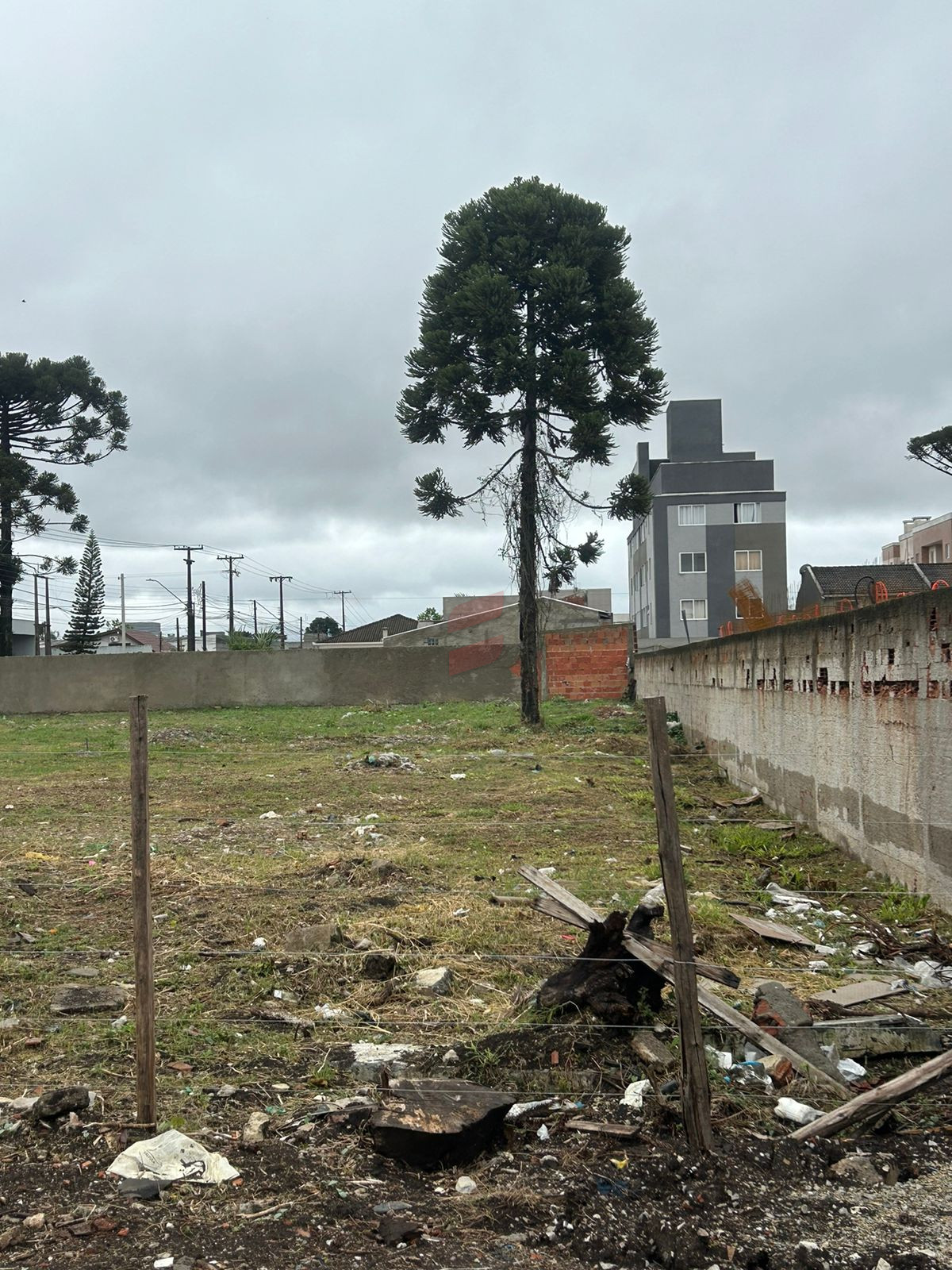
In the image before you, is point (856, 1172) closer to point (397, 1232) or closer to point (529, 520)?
point (397, 1232)

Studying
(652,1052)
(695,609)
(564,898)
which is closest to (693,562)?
(695,609)

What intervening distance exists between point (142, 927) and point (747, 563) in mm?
45473

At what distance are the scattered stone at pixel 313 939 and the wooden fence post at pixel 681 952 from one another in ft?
7.78

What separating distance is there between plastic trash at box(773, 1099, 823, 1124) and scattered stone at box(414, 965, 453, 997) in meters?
1.62

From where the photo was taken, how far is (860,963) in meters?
4.88

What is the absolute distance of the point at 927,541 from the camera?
47.3 metres

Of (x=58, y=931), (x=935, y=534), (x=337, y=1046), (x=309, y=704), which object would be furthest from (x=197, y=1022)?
(x=935, y=534)

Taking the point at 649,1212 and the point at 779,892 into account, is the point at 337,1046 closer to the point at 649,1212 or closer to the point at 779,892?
the point at 649,1212

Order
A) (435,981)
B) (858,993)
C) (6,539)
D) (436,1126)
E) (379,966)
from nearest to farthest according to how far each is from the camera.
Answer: (436,1126), (858,993), (435,981), (379,966), (6,539)

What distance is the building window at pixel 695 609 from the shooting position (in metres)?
46.6

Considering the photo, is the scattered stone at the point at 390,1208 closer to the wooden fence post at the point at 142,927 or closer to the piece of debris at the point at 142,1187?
the piece of debris at the point at 142,1187

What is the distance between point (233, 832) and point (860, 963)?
5.40 m

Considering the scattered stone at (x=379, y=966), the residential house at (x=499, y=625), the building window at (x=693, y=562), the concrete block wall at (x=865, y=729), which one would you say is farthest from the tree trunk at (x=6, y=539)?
the scattered stone at (x=379, y=966)

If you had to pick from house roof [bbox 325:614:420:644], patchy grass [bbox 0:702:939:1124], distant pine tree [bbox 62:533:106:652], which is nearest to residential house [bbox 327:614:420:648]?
house roof [bbox 325:614:420:644]
